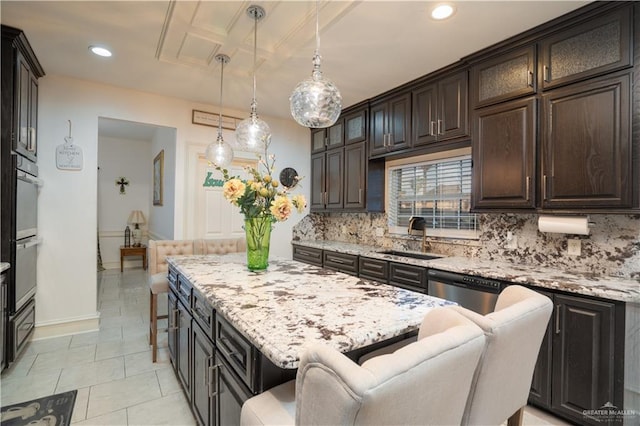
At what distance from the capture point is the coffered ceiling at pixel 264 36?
212 cm

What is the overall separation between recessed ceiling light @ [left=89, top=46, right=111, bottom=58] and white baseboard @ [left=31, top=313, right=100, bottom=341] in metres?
2.66

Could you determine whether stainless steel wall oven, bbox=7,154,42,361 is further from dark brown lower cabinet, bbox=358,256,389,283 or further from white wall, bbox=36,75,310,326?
dark brown lower cabinet, bbox=358,256,389,283

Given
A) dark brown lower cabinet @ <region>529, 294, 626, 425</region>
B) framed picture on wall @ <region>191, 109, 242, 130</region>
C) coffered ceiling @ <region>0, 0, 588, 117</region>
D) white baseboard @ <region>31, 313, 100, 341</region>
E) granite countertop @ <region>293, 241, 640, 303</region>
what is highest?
coffered ceiling @ <region>0, 0, 588, 117</region>

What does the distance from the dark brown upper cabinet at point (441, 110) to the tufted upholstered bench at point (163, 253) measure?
2.26 m

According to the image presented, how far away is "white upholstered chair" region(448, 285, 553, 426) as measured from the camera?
3.04 ft

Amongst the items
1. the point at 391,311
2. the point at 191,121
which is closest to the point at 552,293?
the point at 391,311

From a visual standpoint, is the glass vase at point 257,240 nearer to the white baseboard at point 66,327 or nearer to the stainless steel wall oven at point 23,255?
the stainless steel wall oven at point 23,255

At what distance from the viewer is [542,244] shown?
8.26 feet

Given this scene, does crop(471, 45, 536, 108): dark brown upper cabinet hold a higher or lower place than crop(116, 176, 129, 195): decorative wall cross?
higher

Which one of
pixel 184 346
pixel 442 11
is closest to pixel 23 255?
pixel 184 346

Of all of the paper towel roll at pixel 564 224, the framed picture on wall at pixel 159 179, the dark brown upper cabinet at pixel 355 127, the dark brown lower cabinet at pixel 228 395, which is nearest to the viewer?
the dark brown lower cabinet at pixel 228 395

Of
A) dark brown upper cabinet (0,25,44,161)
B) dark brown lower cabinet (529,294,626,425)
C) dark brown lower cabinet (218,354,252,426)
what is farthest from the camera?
dark brown upper cabinet (0,25,44,161)

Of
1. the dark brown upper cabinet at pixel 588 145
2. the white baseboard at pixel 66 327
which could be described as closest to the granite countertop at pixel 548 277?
the dark brown upper cabinet at pixel 588 145

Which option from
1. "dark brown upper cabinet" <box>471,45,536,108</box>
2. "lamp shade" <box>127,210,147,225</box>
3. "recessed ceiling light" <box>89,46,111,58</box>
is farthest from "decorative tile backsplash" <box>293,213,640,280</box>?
"lamp shade" <box>127,210,147,225</box>
